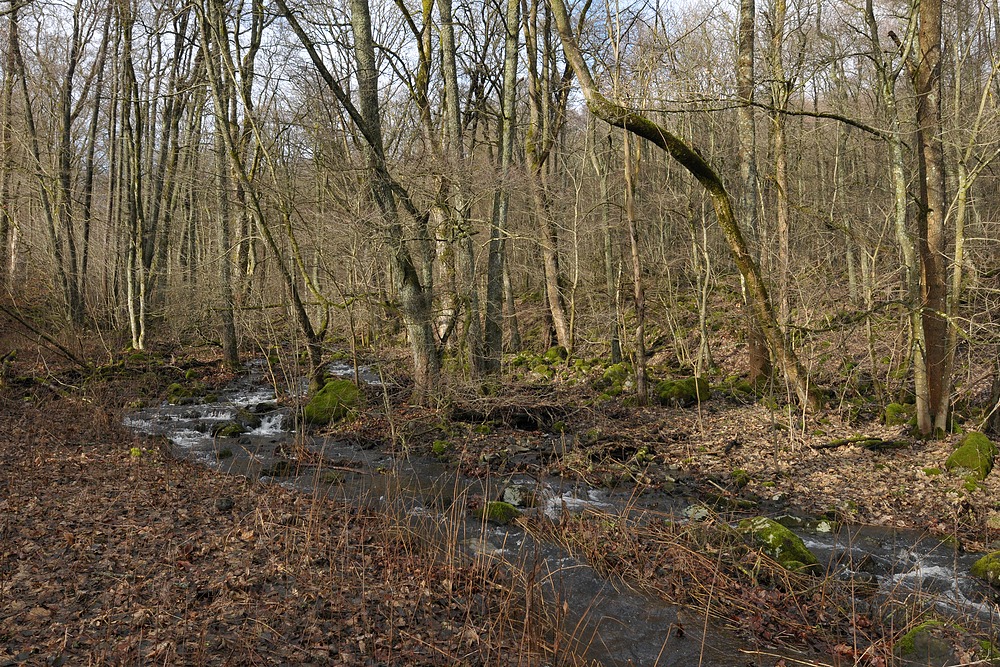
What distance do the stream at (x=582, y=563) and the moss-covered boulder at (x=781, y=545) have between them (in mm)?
235

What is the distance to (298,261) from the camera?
42.4 feet

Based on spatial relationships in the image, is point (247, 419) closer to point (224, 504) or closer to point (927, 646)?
point (224, 504)

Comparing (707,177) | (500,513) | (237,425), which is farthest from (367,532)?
(707,177)

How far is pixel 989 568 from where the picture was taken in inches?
233

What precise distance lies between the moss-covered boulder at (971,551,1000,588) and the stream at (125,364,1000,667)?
102 millimetres

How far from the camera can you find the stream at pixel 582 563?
200 inches

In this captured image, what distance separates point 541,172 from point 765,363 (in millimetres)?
7178

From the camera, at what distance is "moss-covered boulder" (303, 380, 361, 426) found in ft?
40.9

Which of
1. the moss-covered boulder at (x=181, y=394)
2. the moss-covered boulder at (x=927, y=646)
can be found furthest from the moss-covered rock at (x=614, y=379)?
the moss-covered boulder at (x=181, y=394)

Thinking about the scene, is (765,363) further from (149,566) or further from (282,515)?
(149,566)

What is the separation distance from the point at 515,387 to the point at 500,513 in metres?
5.55

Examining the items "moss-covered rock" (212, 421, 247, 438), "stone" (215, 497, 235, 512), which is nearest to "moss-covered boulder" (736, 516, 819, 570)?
"stone" (215, 497, 235, 512)

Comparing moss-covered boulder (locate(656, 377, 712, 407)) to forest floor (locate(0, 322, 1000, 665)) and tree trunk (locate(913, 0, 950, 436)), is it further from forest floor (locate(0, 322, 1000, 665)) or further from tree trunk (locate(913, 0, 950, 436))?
tree trunk (locate(913, 0, 950, 436))

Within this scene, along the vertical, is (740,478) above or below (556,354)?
below
